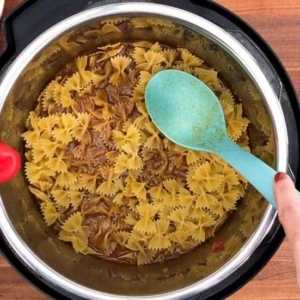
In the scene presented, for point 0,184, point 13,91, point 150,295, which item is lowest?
point 150,295

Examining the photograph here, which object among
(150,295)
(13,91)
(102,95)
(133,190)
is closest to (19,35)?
(13,91)

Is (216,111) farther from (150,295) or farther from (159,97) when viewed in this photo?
(150,295)

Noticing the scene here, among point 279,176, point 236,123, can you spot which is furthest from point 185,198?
point 279,176

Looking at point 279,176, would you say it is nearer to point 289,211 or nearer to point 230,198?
point 289,211

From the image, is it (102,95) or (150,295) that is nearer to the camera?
(150,295)

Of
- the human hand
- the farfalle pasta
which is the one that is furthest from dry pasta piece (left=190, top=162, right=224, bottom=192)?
the human hand

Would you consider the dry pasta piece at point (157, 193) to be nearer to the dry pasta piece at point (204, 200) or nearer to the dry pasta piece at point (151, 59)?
the dry pasta piece at point (204, 200)

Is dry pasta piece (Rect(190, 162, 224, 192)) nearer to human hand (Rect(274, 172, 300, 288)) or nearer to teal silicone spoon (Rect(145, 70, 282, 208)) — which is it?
teal silicone spoon (Rect(145, 70, 282, 208))
